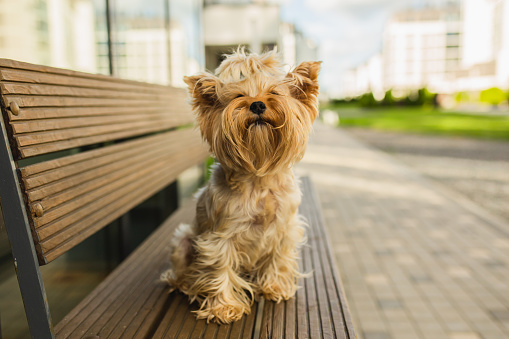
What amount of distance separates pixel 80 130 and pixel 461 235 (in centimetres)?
469

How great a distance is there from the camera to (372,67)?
157m

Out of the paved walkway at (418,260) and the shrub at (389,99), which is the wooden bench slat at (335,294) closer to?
the paved walkway at (418,260)

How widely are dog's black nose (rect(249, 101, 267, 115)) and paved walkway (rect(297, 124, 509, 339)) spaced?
4.11 ft

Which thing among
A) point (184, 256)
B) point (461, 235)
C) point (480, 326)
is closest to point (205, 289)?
point (184, 256)

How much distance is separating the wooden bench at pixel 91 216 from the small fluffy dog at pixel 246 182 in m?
0.12

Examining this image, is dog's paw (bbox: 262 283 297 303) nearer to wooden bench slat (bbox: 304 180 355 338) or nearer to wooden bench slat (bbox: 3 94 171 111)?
wooden bench slat (bbox: 304 180 355 338)

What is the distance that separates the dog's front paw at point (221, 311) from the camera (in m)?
1.95

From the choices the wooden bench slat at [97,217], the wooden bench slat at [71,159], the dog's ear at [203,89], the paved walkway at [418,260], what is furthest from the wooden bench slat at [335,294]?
the wooden bench slat at [71,159]

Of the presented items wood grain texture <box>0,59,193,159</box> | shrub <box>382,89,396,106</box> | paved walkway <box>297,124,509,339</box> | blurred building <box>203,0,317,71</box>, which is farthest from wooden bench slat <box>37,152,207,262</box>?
shrub <box>382,89,396,106</box>

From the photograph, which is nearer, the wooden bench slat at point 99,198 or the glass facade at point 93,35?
the wooden bench slat at point 99,198

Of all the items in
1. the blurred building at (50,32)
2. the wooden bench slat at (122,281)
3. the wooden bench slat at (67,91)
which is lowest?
the wooden bench slat at (122,281)

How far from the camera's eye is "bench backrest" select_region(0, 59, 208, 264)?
5.46 feet

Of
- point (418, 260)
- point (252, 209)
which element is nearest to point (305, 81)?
point (252, 209)

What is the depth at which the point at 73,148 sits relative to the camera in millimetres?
2137
